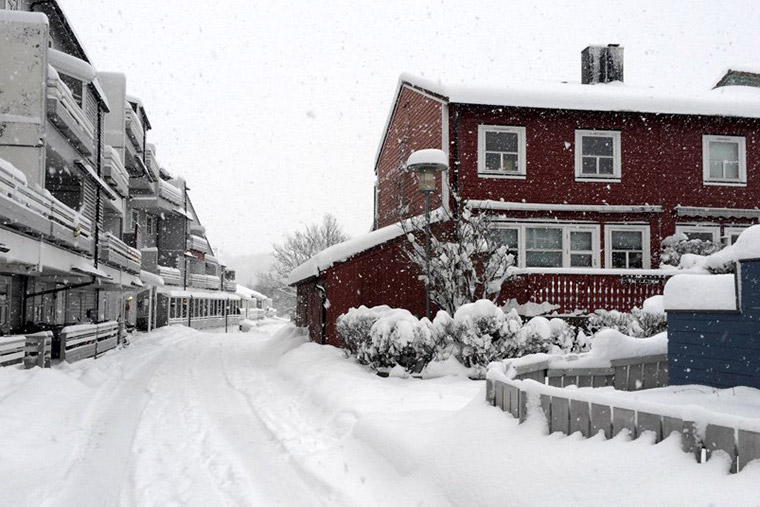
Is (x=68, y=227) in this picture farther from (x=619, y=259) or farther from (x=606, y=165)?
(x=619, y=259)

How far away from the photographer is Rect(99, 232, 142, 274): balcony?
78.0 ft

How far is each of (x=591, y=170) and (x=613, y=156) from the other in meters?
0.84

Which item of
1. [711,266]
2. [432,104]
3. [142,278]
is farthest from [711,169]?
[142,278]

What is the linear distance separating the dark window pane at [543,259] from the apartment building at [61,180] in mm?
12981

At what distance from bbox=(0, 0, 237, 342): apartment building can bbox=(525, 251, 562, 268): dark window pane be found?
1298 centimetres

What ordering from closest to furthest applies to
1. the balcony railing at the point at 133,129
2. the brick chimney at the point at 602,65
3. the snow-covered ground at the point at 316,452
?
the snow-covered ground at the point at 316,452 < the brick chimney at the point at 602,65 < the balcony railing at the point at 133,129

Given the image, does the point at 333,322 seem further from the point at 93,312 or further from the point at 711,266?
the point at 93,312

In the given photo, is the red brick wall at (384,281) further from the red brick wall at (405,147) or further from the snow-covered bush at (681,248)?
the snow-covered bush at (681,248)

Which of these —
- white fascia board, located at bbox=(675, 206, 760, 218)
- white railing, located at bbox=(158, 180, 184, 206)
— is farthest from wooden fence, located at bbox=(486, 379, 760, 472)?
white railing, located at bbox=(158, 180, 184, 206)

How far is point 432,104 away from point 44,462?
52.1 feet

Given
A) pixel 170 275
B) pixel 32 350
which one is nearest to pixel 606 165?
pixel 32 350

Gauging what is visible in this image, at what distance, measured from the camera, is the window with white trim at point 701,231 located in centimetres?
2039

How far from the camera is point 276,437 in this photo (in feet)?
28.2

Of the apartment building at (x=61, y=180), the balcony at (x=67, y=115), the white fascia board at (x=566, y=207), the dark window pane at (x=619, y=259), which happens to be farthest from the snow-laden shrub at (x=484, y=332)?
the balcony at (x=67, y=115)
